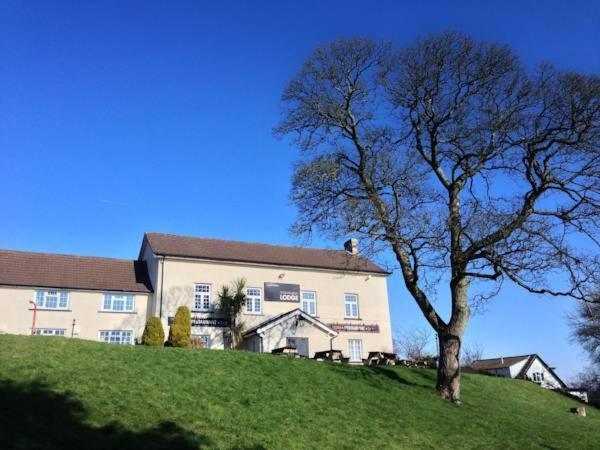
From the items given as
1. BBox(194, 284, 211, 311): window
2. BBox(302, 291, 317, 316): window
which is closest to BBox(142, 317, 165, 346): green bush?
BBox(194, 284, 211, 311): window

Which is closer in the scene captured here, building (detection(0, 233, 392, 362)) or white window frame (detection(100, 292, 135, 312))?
building (detection(0, 233, 392, 362))

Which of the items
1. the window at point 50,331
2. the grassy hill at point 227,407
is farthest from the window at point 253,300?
the grassy hill at point 227,407

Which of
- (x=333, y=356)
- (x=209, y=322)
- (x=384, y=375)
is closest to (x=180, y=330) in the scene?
(x=209, y=322)

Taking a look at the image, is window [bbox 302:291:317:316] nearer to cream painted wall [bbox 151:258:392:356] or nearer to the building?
the building

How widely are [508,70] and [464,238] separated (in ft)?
20.2

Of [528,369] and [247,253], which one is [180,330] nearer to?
[247,253]

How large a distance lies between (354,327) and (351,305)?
5.23 feet

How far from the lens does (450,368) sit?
19734 mm

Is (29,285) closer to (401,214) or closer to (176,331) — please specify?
(176,331)

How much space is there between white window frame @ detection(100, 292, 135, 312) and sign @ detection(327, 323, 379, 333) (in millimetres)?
12352

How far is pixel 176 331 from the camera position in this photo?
26562 mm

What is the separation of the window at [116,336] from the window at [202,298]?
13.3 feet

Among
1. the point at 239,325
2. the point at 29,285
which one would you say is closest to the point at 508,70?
the point at 239,325

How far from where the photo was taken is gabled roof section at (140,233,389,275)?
33.4m
